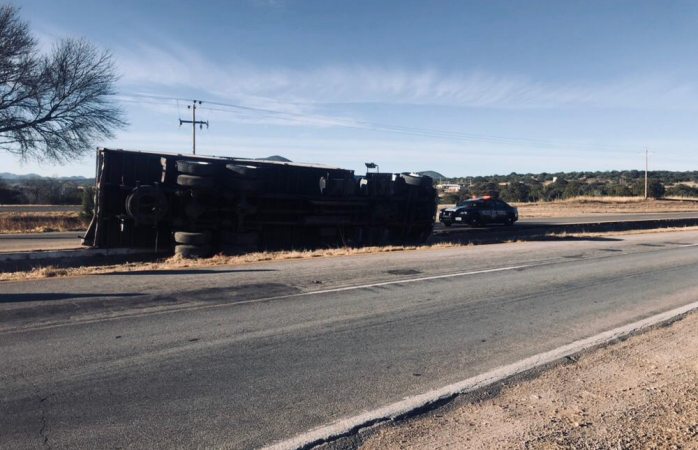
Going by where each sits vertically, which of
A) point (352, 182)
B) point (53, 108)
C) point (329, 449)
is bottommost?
point (329, 449)

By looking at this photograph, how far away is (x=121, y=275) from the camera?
11023 mm

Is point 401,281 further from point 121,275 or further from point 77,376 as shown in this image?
point 77,376

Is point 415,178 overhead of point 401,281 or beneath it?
overhead

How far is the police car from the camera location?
29.6m

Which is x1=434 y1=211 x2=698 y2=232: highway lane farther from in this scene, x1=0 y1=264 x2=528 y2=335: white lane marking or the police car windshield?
x1=0 y1=264 x2=528 y2=335: white lane marking

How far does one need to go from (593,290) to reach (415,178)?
34.9ft

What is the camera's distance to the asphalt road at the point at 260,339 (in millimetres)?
4395

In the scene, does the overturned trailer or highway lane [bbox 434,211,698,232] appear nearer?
the overturned trailer

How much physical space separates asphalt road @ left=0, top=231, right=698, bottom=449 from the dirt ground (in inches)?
22.4

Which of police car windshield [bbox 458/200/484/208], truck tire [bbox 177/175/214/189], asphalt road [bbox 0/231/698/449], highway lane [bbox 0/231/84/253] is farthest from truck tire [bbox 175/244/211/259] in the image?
police car windshield [bbox 458/200/484/208]

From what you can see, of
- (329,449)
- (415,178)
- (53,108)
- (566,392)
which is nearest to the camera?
(329,449)

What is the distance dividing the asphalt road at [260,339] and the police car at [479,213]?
16695 mm

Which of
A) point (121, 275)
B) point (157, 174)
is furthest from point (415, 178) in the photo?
point (121, 275)

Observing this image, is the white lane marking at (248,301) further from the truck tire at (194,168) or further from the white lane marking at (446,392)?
the truck tire at (194,168)
